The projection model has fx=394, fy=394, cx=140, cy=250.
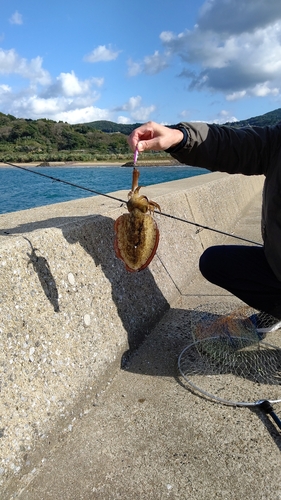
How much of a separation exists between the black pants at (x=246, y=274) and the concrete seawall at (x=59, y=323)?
689 mm

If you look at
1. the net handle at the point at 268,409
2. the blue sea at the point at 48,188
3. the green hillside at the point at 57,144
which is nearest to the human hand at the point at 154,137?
the blue sea at the point at 48,188

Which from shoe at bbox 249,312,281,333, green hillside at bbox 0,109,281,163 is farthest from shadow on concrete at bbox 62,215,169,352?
green hillside at bbox 0,109,281,163

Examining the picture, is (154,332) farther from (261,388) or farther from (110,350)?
(261,388)

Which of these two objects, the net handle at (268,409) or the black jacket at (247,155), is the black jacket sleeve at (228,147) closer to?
the black jacket at (247,155)

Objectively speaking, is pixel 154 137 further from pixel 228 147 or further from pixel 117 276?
pixel 117 276

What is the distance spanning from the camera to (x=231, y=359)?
10.00 feet

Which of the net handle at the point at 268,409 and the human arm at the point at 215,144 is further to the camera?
the human arm at the point at 215,144

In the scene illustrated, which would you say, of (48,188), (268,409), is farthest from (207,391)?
(48,188)

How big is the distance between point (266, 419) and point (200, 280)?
260 cm

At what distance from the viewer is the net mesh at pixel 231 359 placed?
2.64 meters

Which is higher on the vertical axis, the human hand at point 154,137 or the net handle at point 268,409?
the human hand at point 154,137

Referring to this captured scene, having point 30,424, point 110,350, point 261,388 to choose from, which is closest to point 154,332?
point 110,350

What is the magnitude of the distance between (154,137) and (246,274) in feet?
4.23

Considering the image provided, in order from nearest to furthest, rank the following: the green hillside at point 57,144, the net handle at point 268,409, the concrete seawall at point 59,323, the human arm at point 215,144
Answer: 1. the concrete seawall at point 59,323
2. the net handle at point 268,409
3. the human arm at point 215,144
4. the green hillside at point 57,144
